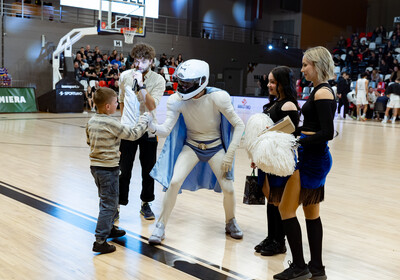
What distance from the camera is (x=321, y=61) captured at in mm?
3311

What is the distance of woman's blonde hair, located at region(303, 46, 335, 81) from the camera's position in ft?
10.9

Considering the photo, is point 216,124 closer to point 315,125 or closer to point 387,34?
point 315,125

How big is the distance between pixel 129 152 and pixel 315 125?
2.12 metres

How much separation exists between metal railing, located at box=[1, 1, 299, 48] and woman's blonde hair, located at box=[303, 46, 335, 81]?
19047mm

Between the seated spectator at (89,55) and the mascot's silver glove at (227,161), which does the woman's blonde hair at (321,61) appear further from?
the seated spectator at (89,55)

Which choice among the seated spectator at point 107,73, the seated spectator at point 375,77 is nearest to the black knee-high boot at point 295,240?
the seated spectator at point 107,73

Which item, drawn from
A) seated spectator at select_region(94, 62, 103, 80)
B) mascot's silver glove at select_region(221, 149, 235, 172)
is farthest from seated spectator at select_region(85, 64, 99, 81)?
mascot's silver glove at select_region(221, 149, 235, 172)

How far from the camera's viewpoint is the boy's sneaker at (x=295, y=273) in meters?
3.39

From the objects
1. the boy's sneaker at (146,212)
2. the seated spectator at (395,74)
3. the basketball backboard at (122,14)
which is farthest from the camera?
the seated spectator at (395,74)

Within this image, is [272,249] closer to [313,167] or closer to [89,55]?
[313,167]

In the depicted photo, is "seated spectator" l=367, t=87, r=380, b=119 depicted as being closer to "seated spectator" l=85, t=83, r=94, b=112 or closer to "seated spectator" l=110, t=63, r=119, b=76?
"seated spectator" l=110, t=63, r=119, b=76

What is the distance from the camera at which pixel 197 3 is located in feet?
95.3

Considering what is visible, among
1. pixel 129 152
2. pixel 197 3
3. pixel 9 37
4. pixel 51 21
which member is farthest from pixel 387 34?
pixel 129 152

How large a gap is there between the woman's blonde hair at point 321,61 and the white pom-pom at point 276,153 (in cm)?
46
